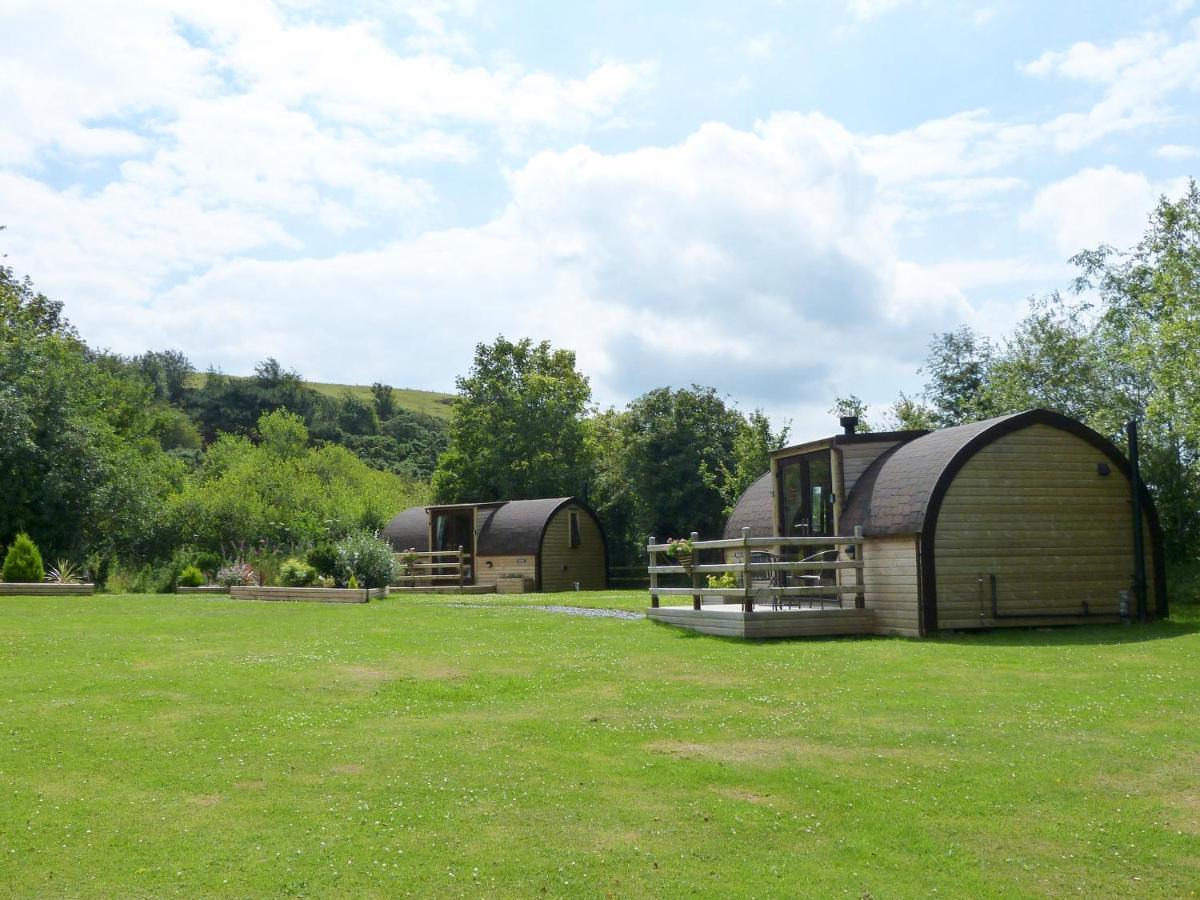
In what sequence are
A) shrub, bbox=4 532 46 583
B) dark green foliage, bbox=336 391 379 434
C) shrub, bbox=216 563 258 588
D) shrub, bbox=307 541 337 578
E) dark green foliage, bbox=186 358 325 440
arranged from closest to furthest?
1. shrub, bbox=4 532 46 583
2. shrub, bbox=307 541 337 578
3. shrub, bbox=216 563 258 588
4. dark green foliage, bbox=186 358 325 440
5. dark green foliage, bbox=336 391 379 434

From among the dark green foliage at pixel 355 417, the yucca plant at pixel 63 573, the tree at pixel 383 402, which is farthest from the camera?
the tree at pixel 383 402

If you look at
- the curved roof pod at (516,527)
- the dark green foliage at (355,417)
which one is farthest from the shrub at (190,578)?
the dark green foliage at (355,417)

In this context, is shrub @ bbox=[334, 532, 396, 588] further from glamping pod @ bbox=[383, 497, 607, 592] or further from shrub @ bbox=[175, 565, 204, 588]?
glamping pod @ bbox=[383, 497, 607, 592]

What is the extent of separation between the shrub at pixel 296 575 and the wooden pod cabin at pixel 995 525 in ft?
57.3

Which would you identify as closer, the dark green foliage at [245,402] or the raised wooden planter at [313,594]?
the raised wooden planter at [313,594]

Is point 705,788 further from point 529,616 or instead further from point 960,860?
point 529,616

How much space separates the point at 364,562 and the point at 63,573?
9.04m

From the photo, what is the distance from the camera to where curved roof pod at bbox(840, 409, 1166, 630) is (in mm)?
18266

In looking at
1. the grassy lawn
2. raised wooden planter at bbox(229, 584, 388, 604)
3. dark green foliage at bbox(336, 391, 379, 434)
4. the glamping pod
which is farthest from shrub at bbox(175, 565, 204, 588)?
dark green foliage at bbox(336, 391, 379, 434)

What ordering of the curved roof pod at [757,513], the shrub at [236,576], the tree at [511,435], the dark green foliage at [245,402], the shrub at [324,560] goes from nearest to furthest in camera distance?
1. the curved roof pod at [757,513]
2. the shrub at [324,560]
3. the shrub at [236,576]
4. the tree at [511,435]
5. the dark green foliage at [245,402]

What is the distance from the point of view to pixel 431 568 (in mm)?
41719

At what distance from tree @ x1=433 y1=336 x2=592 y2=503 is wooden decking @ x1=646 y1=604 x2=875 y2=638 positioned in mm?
38654

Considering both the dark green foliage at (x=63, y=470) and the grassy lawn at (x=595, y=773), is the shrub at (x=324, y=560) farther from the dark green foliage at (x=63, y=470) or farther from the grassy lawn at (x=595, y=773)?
the grassy lawn at (x=595, y=773)

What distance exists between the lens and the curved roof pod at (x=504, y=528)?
40156mm
